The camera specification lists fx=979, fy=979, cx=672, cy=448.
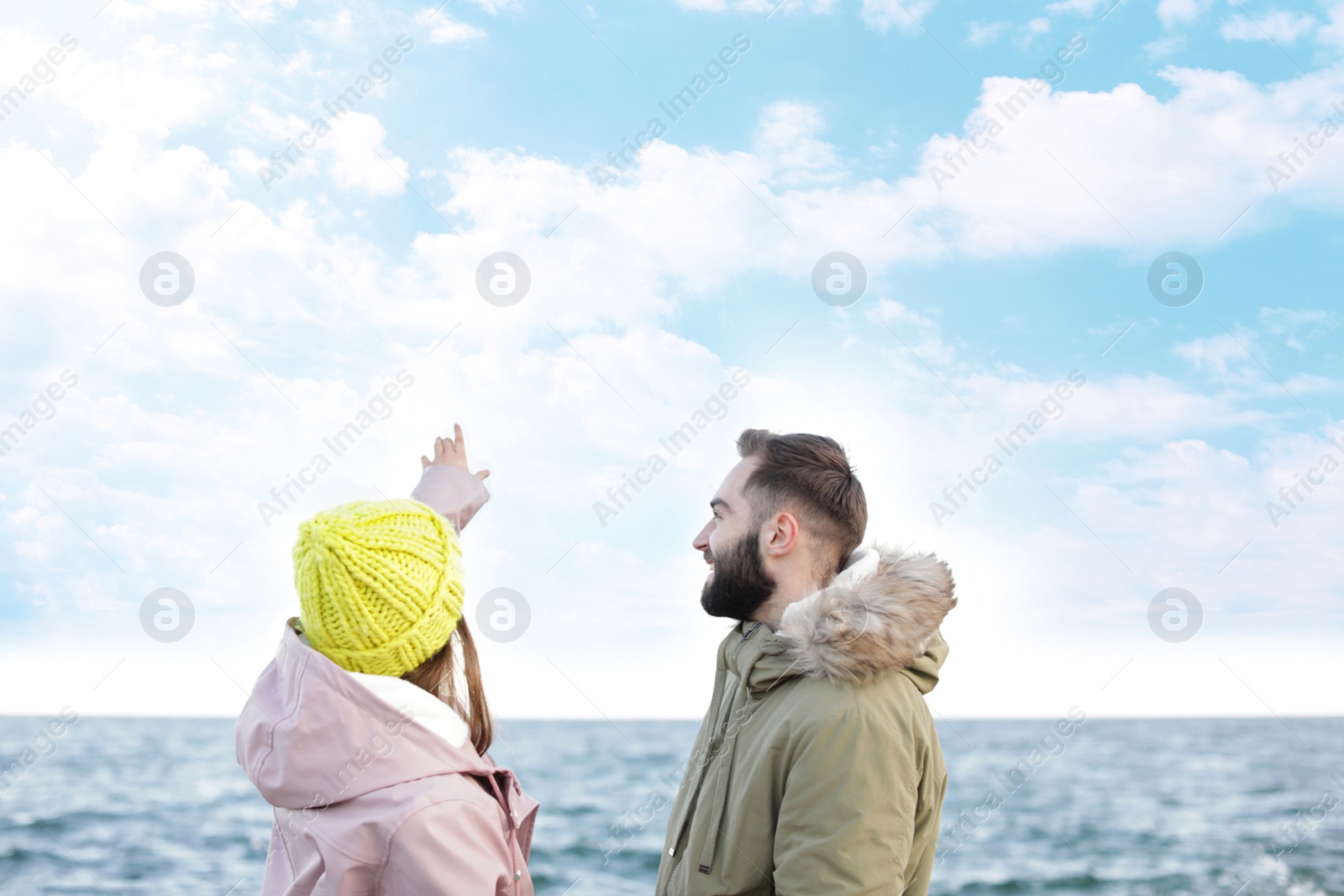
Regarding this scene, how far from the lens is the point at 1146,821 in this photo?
54.1 feet

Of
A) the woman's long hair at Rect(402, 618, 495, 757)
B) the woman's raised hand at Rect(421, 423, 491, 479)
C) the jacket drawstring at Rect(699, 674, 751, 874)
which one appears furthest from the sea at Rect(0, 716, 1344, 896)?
the woman's raised hand at Rect(421, 423, 491, 479)

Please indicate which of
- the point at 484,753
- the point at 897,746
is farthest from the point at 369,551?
the point at 897,746

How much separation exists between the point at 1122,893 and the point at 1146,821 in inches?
217

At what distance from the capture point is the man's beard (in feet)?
8.52

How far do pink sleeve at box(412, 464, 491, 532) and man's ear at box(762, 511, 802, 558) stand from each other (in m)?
0.76

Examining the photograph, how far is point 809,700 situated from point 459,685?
2.66 feet

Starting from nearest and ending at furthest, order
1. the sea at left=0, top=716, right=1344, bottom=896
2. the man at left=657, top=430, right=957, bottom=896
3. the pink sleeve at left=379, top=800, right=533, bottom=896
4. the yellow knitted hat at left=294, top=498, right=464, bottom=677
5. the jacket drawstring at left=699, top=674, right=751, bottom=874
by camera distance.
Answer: the pink sleeve at left=379, top=800, right=533, bottom=896 < the yellow knitted hat at left=294, top=498, right=464, bottom=677 < the man at left=657, top=430, right=957, bottom=896 < the jacket drawstring at left=699, top=674, right=751, bottom=874 < the sea at left=0, top=716, right=1344, bottom=896

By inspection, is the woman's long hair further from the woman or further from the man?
the man

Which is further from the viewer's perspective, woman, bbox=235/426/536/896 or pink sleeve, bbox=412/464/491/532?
pink sleeve, bbox=412/464/491/532

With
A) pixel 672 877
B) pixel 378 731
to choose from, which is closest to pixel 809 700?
pixel 672 877

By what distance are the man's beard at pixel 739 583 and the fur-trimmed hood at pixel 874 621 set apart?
0.13 metres

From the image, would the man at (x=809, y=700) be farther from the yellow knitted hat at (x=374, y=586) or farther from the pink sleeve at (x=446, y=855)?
the yellow knitted hat at (x=374, y=586)

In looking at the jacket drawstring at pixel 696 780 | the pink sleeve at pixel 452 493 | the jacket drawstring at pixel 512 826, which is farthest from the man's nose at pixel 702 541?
the jacket drawstring at pixel 512 826

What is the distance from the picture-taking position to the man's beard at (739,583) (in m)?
2.60
